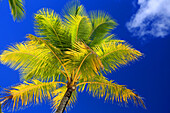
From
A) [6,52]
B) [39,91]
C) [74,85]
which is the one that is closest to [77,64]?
[74,85]

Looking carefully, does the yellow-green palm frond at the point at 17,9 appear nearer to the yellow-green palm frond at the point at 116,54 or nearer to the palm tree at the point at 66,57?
the palm tree at the point at 66,57

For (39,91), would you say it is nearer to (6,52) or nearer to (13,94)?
(13,94)

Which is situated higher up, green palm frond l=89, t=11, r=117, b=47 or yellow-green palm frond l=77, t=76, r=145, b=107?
green palm frond l=89, t=11, r=117, b=47

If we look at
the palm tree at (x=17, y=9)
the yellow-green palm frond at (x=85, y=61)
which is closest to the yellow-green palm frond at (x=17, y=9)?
the palm tree at (x=17, y=9)

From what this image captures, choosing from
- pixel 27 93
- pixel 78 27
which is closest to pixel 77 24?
pixel 78 27

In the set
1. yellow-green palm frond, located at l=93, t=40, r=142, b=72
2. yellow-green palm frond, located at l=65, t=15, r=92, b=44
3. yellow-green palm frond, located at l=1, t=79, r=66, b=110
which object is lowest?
yellow-green palm frond, located at l=1, t=79, r=66, b=110

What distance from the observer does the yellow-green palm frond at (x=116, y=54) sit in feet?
23.2

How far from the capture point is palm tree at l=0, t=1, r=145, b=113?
23.1 ft

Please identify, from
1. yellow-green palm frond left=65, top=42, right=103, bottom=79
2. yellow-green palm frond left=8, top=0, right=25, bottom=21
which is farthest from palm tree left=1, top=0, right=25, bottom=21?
yellow-green palm frond left=65, top=42, right=103, bottom=79

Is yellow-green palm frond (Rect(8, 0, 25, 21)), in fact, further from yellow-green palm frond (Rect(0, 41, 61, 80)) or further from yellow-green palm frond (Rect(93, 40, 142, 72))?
yellow-green palm frond (Rect(93, 40, 142, 72))

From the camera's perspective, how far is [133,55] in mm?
7238

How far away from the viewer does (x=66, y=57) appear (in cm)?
816

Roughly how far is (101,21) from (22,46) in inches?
162

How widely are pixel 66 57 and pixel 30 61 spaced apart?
1706 mm
